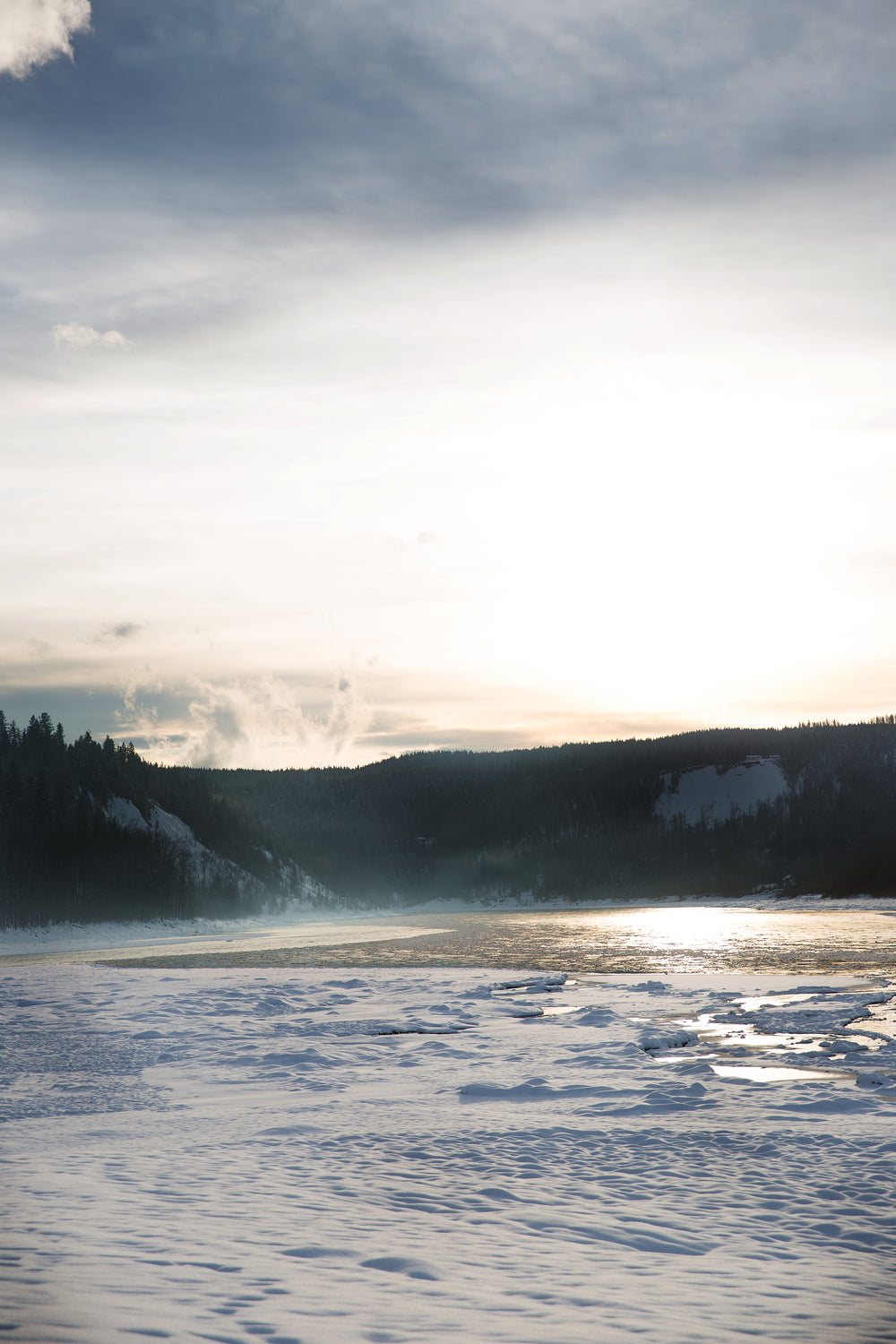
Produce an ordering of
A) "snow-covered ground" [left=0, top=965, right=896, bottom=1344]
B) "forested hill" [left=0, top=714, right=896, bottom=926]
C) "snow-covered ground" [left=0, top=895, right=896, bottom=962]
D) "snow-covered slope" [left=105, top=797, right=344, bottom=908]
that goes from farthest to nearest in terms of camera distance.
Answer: "snow-covered slope" [left=105, top=797, right=344, bottom=908] < "forested hill" [left=0, top=714, right=896, bottom=926] < "snow-covered ground" [left=0, top=895, right=896, bottom=962] < "snow-covered ground" [left=0, top=965, right=896, bottom=1344]

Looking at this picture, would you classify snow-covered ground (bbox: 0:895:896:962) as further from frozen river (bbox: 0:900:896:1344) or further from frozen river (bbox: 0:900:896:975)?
frozen river (bbox: 0:900:896:1344)

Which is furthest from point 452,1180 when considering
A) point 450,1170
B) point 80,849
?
point 80,849

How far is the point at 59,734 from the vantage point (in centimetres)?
11119

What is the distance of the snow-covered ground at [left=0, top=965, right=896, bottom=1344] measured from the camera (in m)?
7.18

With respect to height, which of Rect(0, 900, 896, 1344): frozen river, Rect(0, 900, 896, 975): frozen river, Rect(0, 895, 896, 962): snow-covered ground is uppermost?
Rect(0, 900, 896, 1344): frozen river

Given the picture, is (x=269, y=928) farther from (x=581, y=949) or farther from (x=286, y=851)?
(x=581, y=949)

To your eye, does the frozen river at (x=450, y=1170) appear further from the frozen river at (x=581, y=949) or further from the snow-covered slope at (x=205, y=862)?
the snow-covered slope at (x=205, y=862)

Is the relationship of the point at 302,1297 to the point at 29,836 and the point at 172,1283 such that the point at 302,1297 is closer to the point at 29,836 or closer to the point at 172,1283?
the point at 172,1283

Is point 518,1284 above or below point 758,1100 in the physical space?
above

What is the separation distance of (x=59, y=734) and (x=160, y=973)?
263 feet

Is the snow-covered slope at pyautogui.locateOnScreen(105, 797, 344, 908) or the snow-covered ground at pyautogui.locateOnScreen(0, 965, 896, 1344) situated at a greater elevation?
the snow-covered ground at pyautogui.locateOnScreen(0, 965, 896, 1344)

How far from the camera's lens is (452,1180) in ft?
36.0

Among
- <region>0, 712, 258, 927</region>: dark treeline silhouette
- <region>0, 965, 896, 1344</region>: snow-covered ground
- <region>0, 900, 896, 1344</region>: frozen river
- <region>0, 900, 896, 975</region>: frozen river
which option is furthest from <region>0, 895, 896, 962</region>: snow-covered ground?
<region>0, 965, 896, 1344</region>: snow-covered ground

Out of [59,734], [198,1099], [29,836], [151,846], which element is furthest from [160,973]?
[59,734]
